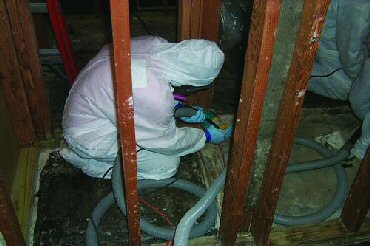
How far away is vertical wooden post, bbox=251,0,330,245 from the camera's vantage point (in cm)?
123

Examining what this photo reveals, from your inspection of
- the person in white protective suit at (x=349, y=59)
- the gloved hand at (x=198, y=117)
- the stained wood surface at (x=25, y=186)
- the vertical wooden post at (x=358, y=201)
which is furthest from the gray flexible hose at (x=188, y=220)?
the person in white protective suit at (x=349, y=59)

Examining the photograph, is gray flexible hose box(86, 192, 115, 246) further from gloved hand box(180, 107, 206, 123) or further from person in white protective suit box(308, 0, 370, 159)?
person in white protective suit box(308, 0, 370, 159)

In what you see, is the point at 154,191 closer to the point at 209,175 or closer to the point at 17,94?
the point at 209,175

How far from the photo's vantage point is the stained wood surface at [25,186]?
2.29m

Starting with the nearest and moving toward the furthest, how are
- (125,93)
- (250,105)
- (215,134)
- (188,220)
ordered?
1. (125,93)
2. (250,105)
3. (188,220)
4. (215,134)

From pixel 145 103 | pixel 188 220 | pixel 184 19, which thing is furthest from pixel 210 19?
pixel 188 220

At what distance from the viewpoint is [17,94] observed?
2494mm

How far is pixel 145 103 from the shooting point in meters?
2.20

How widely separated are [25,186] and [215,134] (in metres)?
1.53

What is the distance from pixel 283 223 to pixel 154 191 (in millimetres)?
981

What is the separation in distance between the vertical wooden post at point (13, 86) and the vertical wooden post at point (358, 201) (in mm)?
2368

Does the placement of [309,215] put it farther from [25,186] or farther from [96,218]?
[25,186]

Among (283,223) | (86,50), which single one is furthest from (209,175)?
(86,50)

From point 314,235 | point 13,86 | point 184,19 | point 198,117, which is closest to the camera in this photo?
point 314,235
